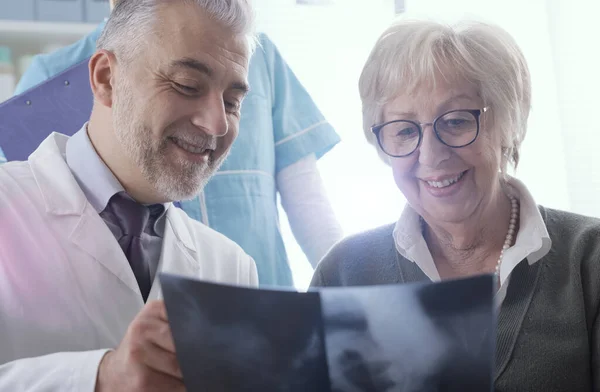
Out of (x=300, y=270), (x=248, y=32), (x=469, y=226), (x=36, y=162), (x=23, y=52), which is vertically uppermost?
(x=23, y=52)

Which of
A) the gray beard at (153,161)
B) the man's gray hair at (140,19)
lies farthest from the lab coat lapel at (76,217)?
the man's gray hair at (140,19)

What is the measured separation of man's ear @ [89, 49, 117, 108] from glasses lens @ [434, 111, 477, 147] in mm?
539

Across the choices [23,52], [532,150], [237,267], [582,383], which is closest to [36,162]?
[237,267]

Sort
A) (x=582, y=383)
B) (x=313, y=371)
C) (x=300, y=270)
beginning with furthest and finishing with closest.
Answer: (x=300, y=270) < (x=582, y=383) < (x=313, y=371)

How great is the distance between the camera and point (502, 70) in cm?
107

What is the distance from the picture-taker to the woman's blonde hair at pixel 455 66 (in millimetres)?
1062

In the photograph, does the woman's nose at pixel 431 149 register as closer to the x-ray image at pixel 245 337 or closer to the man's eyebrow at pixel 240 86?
the man's eyebrow at pixel 240 86

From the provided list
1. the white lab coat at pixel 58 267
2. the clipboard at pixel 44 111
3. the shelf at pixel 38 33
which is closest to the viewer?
the white lab coat at pixel 58 267

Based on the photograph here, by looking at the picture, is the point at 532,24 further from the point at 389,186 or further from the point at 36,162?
the point at 36,162

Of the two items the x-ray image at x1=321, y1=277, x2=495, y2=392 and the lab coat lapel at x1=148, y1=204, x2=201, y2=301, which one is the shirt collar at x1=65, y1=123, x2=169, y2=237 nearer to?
the lab coat lapel at x1=148, y1=204, x2=201, y2=301

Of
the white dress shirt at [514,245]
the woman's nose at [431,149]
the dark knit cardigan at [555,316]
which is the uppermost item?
the woman's nose at [431,149]

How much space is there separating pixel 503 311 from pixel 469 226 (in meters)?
0.17

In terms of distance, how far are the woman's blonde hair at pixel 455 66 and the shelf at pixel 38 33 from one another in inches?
50.5

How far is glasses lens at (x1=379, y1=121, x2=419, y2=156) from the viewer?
1088 millimetres
